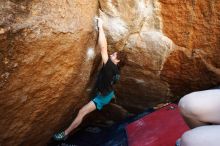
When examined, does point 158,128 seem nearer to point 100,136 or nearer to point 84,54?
point 100,136

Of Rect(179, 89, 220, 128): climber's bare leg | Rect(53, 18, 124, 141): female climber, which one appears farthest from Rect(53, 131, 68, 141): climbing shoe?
Rect(179, 89, 220, 128): climber's bare leg

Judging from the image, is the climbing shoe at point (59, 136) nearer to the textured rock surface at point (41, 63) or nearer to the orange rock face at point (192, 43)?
the textured rock surface at point (41, 63)

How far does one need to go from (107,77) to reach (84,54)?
501 millimetres

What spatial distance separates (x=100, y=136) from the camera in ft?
13.9

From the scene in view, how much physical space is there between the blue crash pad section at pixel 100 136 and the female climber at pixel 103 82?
272 mm

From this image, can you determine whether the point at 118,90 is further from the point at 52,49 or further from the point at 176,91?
the point at 52,49

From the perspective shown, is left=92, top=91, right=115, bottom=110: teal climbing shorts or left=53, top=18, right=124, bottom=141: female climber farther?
left=92, top=91, right=115, bottom=110: teal climbing shorts

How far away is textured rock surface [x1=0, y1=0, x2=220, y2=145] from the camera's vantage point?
2.86m

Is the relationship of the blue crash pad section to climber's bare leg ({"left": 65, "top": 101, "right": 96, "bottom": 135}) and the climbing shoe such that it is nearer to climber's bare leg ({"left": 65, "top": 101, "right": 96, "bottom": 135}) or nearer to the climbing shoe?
the climbing shoe

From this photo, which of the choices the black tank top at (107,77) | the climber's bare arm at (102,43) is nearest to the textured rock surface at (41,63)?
the climber's bare arm at (102,43)

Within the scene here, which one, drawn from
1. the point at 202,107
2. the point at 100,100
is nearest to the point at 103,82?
the point at 100,100

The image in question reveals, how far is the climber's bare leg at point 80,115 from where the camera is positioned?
3.95m

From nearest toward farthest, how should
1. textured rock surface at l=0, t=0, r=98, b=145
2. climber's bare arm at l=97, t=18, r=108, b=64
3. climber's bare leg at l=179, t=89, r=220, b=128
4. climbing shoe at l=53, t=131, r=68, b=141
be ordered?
climber's bare leg at l=179, t=89, r=220, b=128 → textured rock surface at l=0, t=0, r=98, b=145 → climber's bare arm at l=97, t=18, r=108, b=64 → climbing shoe at l=53, t=131, r=68, b=141

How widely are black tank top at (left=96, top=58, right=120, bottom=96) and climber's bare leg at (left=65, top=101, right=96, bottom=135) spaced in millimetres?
214
